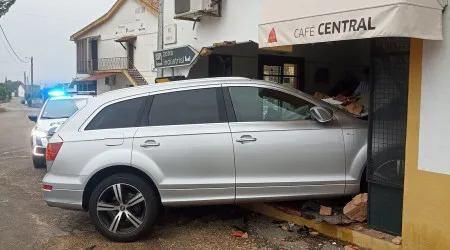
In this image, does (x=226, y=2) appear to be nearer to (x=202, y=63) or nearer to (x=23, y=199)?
(x=202, y=63)

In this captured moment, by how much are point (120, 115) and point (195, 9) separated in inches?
133

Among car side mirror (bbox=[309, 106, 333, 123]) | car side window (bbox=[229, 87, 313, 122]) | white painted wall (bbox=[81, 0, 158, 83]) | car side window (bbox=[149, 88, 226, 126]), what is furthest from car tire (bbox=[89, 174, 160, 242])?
white painted wall (bbox=[81, 0, 158, 83])

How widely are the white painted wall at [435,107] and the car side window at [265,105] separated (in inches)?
55.5

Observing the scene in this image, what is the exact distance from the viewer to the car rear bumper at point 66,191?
16.4 feet

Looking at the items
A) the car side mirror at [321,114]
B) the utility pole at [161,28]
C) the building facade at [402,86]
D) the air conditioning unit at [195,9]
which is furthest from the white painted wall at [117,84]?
the building facade at [402,86]

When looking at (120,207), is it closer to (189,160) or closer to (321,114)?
(189,160)

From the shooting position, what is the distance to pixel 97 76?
1014 inches

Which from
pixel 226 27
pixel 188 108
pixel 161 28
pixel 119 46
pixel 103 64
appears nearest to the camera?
pixel 188 108

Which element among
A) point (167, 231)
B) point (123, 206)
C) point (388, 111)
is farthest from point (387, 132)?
point (123, 206)

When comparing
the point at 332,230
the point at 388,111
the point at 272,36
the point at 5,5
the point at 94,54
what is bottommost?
the point at 332,230

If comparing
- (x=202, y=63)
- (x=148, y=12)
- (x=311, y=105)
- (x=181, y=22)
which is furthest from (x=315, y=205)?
(x=148, y=12)

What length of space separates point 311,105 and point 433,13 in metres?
1.82

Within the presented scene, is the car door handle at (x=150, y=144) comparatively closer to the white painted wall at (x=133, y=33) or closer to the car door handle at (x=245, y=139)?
the car door handle at (x=245, y=139)

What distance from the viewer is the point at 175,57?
938 cm
